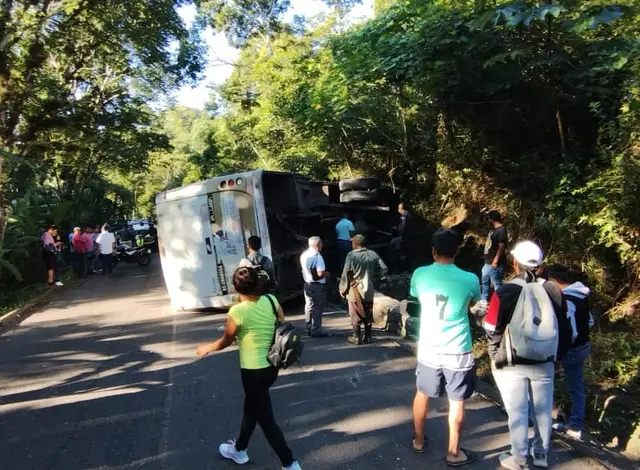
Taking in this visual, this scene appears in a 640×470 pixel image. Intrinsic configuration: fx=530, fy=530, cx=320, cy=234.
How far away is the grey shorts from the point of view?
384cm

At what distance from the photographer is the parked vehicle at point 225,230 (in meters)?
8.90

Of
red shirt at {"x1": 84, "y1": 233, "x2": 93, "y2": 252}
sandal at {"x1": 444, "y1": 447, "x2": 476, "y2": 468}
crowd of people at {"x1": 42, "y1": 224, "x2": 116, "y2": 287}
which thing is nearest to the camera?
sandal at {"x1": 444, "y1": 447, "x2": 476, "y2": 468}

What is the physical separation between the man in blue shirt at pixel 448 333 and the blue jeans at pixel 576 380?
4.25 ft

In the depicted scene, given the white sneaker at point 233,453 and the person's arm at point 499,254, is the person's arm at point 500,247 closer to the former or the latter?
the person's arm at point 499,254

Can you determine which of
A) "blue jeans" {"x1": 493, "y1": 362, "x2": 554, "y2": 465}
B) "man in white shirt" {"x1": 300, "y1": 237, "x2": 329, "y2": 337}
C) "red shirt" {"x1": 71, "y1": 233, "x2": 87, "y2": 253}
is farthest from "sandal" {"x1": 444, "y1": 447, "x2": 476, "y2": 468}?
"red shirt" {"x1": 71, "y1": 233, "x2": 87, "y2": 253}

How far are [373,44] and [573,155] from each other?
15.6 feet

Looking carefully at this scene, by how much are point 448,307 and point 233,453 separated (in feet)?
6.51

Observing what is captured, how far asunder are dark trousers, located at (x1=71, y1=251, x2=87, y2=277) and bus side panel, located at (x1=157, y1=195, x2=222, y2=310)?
817 cm

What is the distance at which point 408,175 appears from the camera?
50.0ft

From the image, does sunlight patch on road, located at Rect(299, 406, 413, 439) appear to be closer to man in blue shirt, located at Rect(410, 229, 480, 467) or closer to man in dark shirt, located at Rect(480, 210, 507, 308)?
man in blue shirt, located at Rect(410, 229, 480, 467)

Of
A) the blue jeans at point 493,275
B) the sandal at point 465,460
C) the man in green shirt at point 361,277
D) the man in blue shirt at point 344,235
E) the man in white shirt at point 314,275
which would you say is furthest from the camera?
the man in blue shirt at point 344,235

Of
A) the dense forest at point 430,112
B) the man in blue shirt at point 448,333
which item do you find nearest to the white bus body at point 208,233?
the dense forest at point 430,112

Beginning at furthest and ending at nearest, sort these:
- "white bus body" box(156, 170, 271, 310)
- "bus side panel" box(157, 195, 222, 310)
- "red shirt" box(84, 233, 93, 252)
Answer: "red shirt" box(84, 233, 93, 252) < "bus side panel" box(157, 195, 222, 310) < "white bus body" box(156, 170, 271, 310)

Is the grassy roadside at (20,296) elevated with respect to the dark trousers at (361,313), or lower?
elevated
